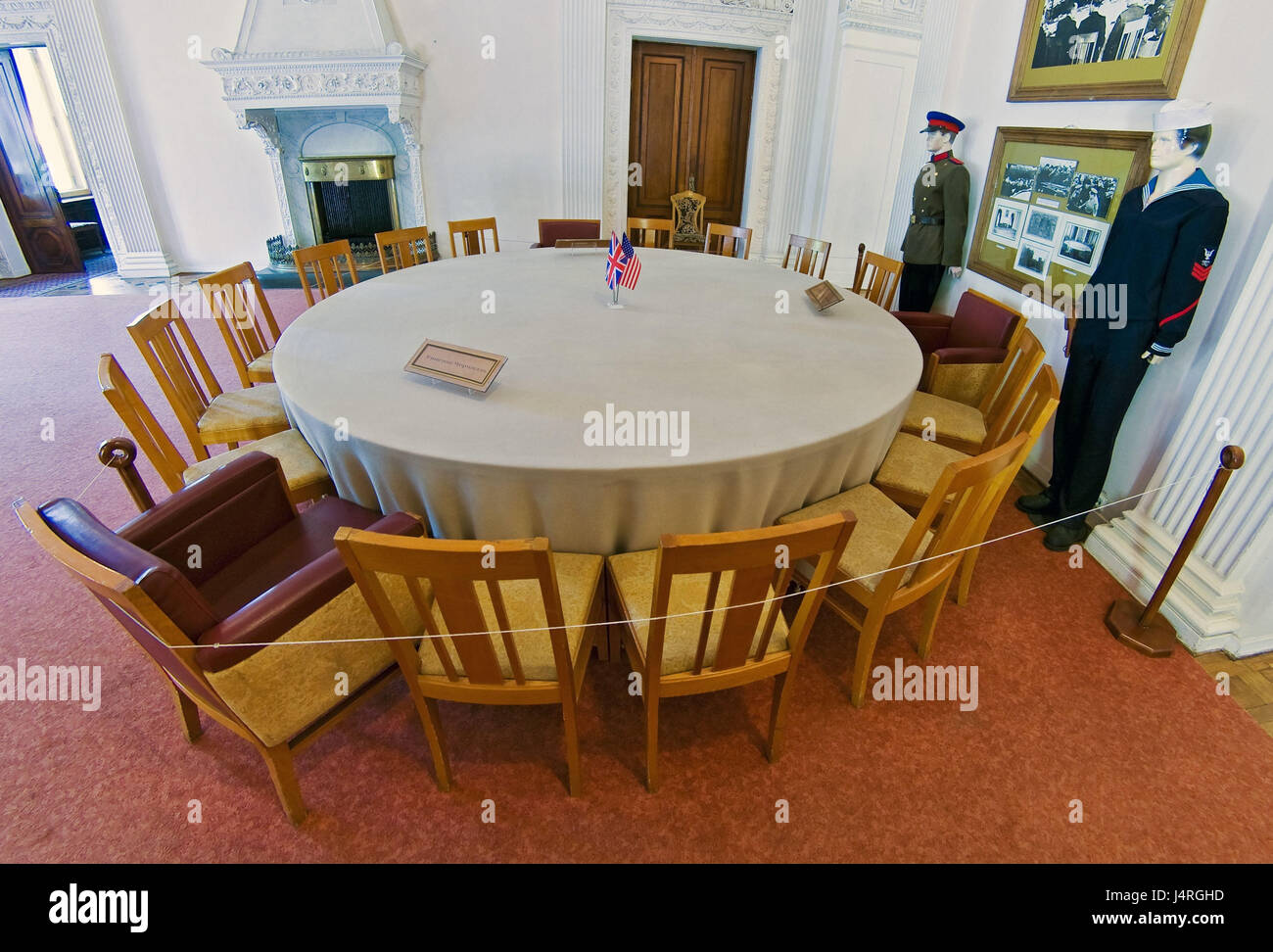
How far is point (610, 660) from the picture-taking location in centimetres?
204

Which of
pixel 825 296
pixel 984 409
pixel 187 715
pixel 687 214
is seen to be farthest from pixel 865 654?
pixel 687 214

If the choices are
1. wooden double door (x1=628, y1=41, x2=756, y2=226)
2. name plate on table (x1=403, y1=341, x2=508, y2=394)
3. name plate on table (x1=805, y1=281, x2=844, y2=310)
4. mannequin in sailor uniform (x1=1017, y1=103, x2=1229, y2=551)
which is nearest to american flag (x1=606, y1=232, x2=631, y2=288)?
name plate on table (x1=805, y1=281, x2=844, y2=310)

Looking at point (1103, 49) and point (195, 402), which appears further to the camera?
point (1103, 49)

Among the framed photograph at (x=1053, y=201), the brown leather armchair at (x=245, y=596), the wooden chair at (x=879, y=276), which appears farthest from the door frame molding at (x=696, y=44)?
the brown leather armchair at (x=245, y=596)

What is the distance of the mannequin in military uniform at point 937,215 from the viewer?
11.6 feet

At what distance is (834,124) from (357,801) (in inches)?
221

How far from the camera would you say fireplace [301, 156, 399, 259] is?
227 inches

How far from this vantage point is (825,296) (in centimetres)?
275

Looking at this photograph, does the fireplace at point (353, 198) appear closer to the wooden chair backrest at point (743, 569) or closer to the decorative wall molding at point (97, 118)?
the decorative wall molding at point (97, 118)

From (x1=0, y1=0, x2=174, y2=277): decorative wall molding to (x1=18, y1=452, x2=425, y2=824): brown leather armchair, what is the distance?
5941 millimetres

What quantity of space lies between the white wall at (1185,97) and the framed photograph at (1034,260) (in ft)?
0.50

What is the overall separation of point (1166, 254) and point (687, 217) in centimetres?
391

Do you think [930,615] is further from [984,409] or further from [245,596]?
[245,596]

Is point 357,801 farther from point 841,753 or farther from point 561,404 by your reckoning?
point 841,753
